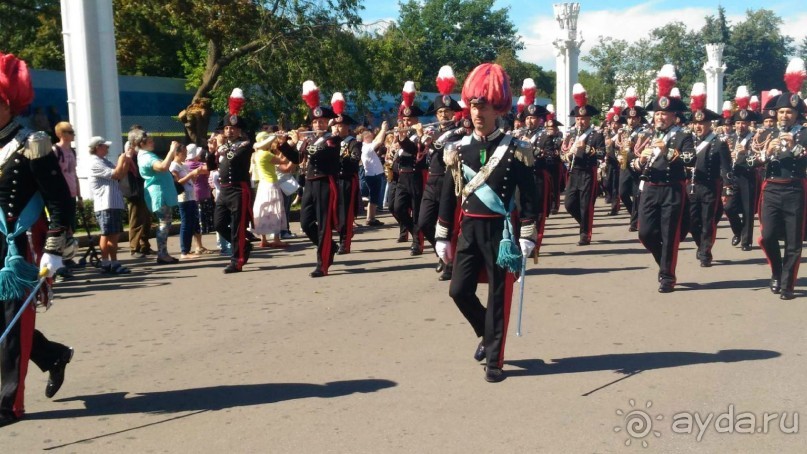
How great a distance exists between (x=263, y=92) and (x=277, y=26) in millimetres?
1791

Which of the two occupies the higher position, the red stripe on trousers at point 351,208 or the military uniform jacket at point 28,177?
the military uniform jacket at point 28,177

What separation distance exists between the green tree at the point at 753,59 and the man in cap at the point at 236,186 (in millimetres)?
64649

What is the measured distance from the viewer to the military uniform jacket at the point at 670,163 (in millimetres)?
10062

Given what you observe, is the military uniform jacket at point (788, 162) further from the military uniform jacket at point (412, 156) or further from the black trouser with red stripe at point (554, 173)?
the black trouser with red stripe at point (554, 173)

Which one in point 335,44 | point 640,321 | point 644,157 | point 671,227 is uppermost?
point 335,44

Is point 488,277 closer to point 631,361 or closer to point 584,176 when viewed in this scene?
point 631,361

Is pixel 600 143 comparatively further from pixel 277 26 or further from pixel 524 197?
pixel 277 26

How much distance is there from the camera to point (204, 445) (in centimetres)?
526

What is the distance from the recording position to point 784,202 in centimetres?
961

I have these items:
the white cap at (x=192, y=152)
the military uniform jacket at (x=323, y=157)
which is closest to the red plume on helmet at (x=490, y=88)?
the military uniform jacket at (x=323, y=157)

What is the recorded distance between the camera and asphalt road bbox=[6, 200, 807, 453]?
17.6ft

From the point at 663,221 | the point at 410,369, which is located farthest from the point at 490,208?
the point at 663,221

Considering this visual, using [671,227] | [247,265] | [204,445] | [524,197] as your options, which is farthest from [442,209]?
[247,265]

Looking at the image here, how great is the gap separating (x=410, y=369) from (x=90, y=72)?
1308 cm
